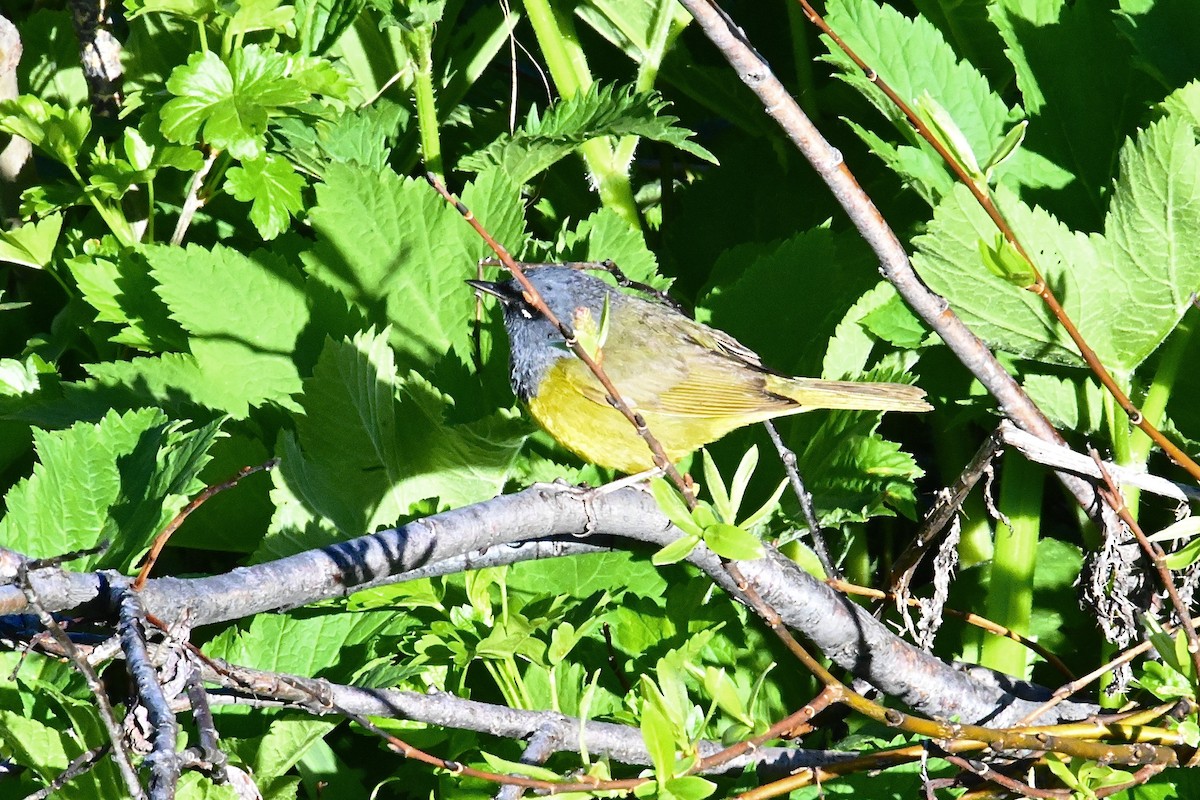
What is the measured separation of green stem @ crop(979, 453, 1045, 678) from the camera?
2.06 m

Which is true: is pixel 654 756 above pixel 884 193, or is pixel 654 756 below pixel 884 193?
below

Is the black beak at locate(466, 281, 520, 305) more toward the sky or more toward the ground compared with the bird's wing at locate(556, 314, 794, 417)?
more toward the sky

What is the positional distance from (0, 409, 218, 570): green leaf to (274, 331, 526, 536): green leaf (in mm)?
206

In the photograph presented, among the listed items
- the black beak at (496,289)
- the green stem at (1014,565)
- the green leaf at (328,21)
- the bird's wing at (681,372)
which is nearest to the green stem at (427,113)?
the green leaf at (328,21)

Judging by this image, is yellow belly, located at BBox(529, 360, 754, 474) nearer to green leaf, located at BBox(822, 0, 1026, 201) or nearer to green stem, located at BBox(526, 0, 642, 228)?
green stem, located at BBox(526, 0, 642, 228)

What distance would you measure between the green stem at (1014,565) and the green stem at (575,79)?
3.28 ft

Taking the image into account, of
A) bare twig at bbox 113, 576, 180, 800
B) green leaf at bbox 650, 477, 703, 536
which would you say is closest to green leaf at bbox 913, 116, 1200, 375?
green leaf at bbox 650, 477, 703, 536

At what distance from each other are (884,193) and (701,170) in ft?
2.02

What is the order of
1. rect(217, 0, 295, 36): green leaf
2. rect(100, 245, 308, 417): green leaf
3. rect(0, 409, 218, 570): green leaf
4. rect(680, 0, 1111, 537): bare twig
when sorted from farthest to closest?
1. rect(217, 0, 295, 36): green leaf
2. rect(100, 245, 308, 417): green leaf
3. rect(0, 409, 218, 570): green leaf
4. rect(680, 0, 1111, 537): bare twig

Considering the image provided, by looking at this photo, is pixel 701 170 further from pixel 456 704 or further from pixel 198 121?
pixel 456 704

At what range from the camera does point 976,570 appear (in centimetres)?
235

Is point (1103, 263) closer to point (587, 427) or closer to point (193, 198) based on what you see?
point (587, 427)

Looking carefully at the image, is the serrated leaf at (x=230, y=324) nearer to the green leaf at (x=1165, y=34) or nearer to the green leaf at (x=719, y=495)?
the green leaf at (x=719, y=495)

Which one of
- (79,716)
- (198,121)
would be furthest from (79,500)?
(198,121)
